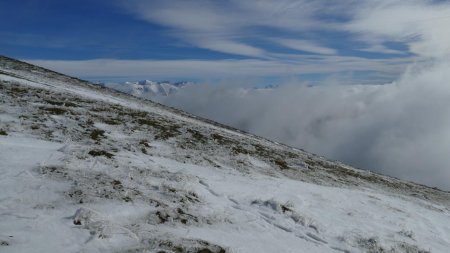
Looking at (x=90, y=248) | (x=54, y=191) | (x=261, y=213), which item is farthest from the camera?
(x=261, y=213)

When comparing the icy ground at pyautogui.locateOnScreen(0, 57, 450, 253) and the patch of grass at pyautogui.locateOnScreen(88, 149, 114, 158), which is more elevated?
the patch of grass at pyautogui.locateOnScreen(88, 149, 114, 158)

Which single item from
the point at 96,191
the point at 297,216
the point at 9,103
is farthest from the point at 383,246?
the point at 9,103

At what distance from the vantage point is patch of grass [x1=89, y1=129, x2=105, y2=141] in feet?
68.6

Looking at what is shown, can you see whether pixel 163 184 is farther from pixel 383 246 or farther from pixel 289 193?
pixel 383 246

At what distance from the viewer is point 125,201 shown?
514 inches

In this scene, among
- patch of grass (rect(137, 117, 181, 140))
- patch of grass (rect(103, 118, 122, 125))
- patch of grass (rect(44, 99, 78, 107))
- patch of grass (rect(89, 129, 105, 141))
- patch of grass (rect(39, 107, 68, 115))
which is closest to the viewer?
patch of grass (rect(89, 129, 105, 141))

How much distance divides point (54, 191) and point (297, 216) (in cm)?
921

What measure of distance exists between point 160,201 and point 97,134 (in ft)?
31.9

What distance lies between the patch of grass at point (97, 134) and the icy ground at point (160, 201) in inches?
4.6

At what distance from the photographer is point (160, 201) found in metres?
13.8

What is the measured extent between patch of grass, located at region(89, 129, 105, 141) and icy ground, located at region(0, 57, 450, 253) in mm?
117

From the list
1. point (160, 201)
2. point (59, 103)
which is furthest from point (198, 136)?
point (160, 201)

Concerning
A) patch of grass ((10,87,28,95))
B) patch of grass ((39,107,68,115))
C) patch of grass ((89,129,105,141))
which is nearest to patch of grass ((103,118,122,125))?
patch of grass ((39,107,68,115))

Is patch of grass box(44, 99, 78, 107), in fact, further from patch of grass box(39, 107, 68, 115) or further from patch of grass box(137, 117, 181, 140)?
patch of grass box(137, 117, 181, 140)
